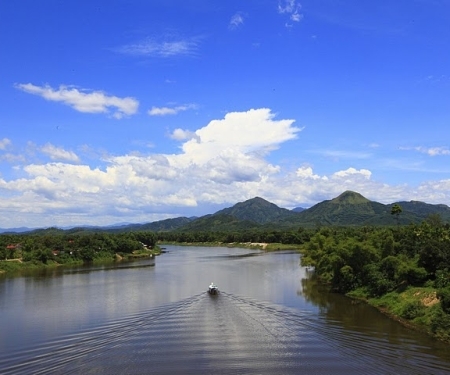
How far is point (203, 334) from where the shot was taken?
2948 cm

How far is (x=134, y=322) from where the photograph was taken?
109ft

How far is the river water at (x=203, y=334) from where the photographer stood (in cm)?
2341

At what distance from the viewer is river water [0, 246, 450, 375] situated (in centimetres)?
2341

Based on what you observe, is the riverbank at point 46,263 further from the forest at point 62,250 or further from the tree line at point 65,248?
the tree line at point 65,248

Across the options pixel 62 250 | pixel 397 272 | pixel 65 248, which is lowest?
pixel 397 272

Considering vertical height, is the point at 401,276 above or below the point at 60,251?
below

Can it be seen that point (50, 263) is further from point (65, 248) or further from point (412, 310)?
point (412, 310)

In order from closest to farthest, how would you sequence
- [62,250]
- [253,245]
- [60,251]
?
[60,251], [62,250], [253,245]

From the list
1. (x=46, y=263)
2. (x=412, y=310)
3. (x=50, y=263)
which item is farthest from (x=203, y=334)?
(x=50, y=263)

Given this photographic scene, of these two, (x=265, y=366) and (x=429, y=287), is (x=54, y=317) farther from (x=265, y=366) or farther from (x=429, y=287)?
(x=429, y=287)

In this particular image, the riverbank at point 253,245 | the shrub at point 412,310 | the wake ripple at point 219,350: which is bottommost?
the wake ripple at point 219,350

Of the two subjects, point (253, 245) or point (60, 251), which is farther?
point (253, 245)

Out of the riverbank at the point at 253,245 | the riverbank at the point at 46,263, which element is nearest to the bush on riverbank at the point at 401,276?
the riverbank at the point at 46,263

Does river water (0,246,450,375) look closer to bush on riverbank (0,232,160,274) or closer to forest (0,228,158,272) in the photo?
bush on riverbank (0,232,160,274)
